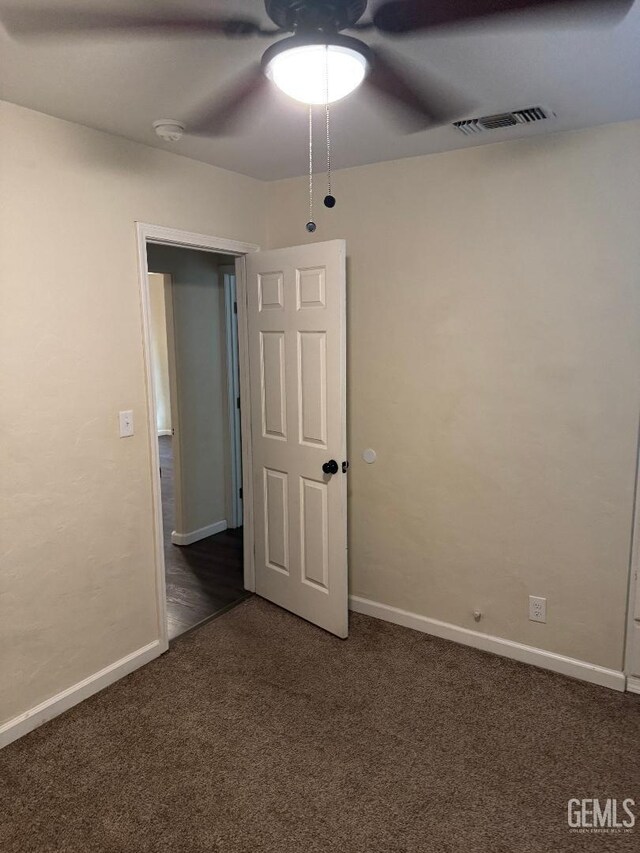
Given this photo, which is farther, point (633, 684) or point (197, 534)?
point (197, 534)

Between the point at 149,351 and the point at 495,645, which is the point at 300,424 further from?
the point at 495,645

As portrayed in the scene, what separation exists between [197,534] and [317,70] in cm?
377

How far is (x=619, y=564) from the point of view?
2605mm

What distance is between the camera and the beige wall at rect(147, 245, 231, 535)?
4.37m

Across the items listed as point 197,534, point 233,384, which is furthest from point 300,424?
point 197,534

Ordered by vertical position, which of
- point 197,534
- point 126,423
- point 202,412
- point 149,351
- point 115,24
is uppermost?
point 115,24

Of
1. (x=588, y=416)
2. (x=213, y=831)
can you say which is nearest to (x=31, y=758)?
(x=213, y=831)

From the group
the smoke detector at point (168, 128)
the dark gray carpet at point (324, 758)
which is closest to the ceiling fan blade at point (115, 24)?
the smoke detector at point (168, 128)

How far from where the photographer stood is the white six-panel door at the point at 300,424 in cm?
299

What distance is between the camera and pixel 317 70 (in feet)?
4.50

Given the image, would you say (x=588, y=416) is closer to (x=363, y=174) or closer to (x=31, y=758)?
(x=363, y=174)

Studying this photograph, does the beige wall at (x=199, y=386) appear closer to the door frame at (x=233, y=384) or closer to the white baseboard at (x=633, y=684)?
the door frame at (x=233, y=384)

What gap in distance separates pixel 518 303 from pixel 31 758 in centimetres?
280

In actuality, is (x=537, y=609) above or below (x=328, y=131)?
below
